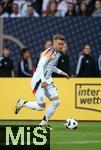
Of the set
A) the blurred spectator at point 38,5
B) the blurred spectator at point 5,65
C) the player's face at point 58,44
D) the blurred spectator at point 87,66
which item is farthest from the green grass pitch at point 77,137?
the blurred spectator at point 38,5

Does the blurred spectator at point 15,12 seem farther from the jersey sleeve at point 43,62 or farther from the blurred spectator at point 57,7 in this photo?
A: the jersey sleeve at point 43,62

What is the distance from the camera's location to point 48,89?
53.4 feet

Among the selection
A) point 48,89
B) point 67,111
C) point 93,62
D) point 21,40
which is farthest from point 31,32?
point 48,89

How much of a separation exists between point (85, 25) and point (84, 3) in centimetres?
92

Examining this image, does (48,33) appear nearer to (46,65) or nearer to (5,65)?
(5,65)

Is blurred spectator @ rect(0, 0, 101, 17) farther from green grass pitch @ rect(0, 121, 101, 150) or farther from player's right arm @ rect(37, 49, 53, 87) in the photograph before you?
player's right arm @ rect(37, 49, 53, 87)

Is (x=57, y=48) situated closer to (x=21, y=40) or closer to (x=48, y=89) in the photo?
(x=48, y=89)
